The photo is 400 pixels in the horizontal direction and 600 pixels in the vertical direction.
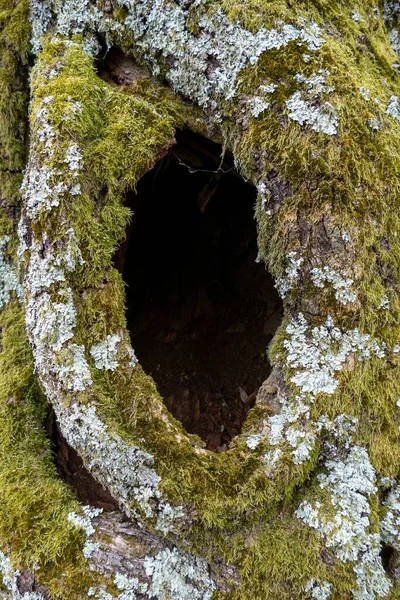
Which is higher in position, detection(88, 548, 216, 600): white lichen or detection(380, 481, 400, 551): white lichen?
detection(380, 481, 400, 551): white lichen

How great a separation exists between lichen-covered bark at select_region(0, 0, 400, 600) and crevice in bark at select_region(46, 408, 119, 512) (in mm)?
131

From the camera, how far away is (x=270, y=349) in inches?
67.5

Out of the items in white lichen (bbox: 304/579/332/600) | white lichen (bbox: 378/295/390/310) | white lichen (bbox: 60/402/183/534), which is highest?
white lichen (bbox: 378/295/390/310)

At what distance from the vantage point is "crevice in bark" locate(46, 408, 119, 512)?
80.9 inches

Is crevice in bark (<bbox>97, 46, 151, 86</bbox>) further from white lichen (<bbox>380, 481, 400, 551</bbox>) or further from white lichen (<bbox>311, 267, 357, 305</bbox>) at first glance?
white lichen (<bbox>380, 481, 400, 551</bbox>)

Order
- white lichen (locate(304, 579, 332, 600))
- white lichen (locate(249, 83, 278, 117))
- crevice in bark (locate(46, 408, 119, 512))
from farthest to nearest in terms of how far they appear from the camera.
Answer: crevice in bark (locate(46, 408, 119, 512)), white lichen (locate(249, 83, 278, 117)), white lichen (locate(304, 579, 332, 600))

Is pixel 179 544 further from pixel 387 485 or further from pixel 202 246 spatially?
pixel 202 246

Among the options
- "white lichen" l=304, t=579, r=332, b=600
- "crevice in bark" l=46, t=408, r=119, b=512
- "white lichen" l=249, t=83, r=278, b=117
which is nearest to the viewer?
"white lichen" l=304, t=579, r=332, b=600

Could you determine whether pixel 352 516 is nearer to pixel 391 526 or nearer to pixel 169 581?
pixel 391 526

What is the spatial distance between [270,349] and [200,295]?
1.23 meters

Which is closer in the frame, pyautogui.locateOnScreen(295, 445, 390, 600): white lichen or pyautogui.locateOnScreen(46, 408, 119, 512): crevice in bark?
pyautogui.locateOnScreen(295, 445, 390, 600): white lichen

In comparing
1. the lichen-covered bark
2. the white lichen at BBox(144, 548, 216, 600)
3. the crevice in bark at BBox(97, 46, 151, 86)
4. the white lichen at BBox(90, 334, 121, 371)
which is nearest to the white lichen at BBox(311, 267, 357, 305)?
the lichen-covered bark

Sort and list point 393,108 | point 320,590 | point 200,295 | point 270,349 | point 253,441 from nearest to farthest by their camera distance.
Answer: point 320,590 < point 253,441 < point 270,349 < point 393,108 < point 200,295

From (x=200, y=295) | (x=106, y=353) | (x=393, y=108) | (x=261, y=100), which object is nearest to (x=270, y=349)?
(x=106, y=353)
